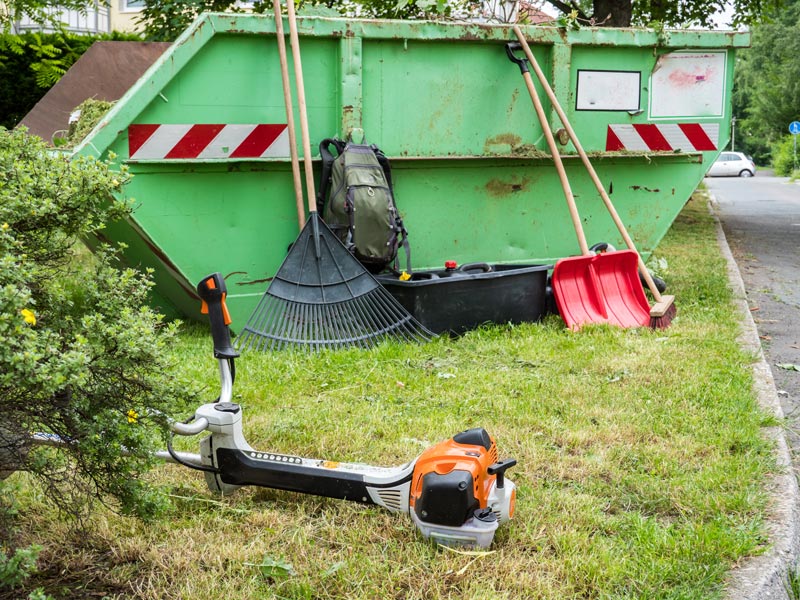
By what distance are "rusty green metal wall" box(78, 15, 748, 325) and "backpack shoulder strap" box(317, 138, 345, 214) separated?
3.5 inches

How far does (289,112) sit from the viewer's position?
5.13 metres

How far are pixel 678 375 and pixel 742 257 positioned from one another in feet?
19.7

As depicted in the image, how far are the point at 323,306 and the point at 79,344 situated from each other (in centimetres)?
293

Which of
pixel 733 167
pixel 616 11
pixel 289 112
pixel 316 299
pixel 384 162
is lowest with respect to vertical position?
pixel 733 167

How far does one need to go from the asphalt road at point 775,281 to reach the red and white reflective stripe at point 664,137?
4.28 ft

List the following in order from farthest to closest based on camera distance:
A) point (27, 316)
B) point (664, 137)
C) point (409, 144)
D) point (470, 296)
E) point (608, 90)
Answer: point (664, 137) → point (608, 90) → point (409, 144) → point (470, 296) → point (27, 316)

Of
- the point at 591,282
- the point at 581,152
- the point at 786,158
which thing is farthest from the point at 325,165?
the point at 786,158

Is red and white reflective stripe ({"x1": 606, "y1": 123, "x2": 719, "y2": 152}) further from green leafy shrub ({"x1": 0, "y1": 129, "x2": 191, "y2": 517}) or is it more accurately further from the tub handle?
green leafy shrub ({"x1": 0, "y1": 129, "x2": 191, "y2": 517})

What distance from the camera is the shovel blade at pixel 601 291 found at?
17.9 feet

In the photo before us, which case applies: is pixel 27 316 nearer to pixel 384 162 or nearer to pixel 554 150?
pixel 384 162

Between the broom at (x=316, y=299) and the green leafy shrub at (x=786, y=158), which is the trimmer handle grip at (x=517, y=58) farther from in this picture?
the green leafy shrub at (x=786, y=158)

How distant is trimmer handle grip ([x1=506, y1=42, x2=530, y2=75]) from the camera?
18.8 ft

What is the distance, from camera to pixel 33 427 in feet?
7.24

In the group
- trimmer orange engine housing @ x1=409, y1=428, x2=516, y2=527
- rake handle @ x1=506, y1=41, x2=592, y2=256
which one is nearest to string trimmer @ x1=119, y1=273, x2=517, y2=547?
trimmer orange engine housing @ x1=409, y1=428, x2=516, y2=527
